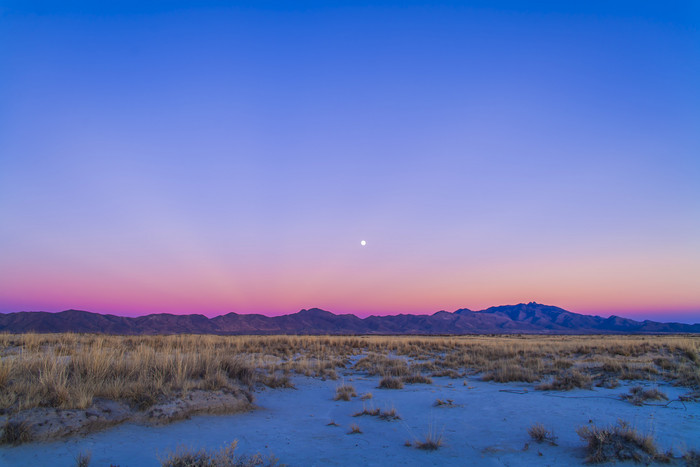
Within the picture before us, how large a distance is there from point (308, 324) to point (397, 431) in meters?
132

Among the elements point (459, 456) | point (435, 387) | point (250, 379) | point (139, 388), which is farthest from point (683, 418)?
point (139, 388)

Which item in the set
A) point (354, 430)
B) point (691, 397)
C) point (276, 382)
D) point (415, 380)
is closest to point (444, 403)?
point (354, 430)

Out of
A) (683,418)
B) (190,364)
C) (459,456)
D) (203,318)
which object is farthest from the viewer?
(203,318)

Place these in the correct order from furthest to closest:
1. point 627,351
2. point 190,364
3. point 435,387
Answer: point 627,351 → point 435,387 → point 190,364

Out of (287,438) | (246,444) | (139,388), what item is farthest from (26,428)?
(287,438)

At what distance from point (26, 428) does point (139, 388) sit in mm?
2206

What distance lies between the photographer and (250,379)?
11789 millimetres

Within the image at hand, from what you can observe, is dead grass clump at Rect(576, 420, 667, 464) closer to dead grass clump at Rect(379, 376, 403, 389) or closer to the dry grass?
the dry grass

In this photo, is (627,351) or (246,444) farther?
(627,351)

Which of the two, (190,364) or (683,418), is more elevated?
(190,364)

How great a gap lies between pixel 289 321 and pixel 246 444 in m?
133

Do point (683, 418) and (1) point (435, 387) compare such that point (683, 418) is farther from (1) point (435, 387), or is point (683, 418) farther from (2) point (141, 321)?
(2) point (141, 321)

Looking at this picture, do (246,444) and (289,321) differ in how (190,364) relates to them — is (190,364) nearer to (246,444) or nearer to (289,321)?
(246,444)

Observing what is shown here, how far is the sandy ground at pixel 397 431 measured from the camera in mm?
6098
